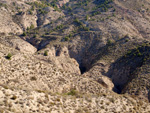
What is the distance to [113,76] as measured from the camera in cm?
5278

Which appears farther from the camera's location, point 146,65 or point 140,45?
point 140,45

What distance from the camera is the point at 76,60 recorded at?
6906 centimetres

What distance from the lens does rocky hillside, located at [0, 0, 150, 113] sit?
2133 centimetres

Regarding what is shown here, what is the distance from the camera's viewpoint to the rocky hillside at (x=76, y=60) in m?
21.3

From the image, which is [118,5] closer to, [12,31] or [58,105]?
[12,31]

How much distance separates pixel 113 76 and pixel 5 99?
41.5 metres

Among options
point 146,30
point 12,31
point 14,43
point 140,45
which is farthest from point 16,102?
point 146,30

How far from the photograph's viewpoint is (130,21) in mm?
93875

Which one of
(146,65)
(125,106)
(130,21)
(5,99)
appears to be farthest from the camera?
(130,21)

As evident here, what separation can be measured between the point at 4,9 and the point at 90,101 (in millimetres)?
92968

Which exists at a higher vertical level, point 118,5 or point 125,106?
point 125,106

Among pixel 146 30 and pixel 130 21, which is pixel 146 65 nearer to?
pixel 146 30

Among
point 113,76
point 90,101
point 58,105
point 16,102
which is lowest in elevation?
point 113,76

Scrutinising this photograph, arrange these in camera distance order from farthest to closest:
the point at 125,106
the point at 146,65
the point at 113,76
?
the point at 113,76 < the point at 146,65 < the point at 125,106
